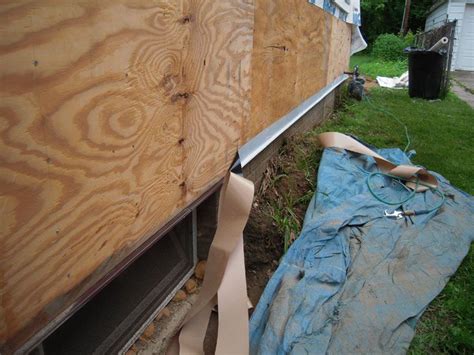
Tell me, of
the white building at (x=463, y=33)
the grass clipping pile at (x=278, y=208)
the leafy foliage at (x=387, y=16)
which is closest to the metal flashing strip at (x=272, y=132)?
the grass clipping pile at (x=278, y=208)

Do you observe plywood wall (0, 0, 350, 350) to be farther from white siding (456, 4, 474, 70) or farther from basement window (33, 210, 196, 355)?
white siding (456, 4, 474, 70)

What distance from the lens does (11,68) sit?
1.03 m

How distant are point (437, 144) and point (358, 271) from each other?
161 inches

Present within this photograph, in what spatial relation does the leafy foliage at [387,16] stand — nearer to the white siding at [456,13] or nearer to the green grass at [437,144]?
the white siding at [456,13]

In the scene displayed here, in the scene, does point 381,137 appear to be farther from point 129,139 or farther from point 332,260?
point 129,139

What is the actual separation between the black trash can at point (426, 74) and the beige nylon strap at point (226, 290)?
9401 mm

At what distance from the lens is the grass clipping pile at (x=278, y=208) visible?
2969mm

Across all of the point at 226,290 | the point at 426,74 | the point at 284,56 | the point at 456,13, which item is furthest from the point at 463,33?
the point at 226,290

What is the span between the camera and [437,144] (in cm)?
612

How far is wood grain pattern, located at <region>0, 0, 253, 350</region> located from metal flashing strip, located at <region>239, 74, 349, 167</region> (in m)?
0.96

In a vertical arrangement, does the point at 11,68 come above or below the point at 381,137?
above

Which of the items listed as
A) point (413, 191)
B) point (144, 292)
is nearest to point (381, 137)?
point (413, 191)

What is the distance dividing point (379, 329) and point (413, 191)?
203cm

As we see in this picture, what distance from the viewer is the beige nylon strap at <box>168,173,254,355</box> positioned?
213cm
